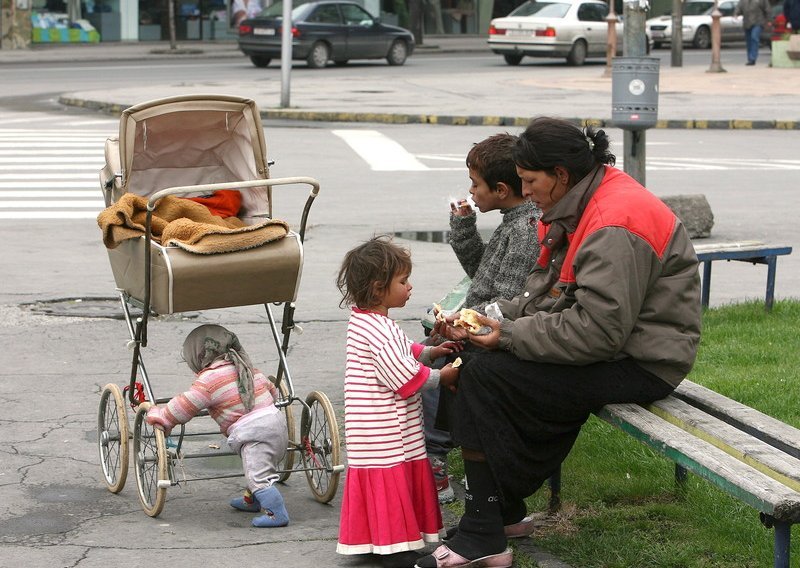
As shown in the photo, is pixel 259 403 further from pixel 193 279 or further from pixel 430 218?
pixel 430 218

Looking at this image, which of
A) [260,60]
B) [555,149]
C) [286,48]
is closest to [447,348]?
[555,149]

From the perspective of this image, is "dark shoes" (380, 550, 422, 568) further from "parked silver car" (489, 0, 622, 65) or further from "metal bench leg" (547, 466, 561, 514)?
"parked silver car" (489, 0, 622, 65)

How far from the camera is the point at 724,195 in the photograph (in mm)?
14070

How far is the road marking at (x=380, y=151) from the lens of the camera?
1628 cm

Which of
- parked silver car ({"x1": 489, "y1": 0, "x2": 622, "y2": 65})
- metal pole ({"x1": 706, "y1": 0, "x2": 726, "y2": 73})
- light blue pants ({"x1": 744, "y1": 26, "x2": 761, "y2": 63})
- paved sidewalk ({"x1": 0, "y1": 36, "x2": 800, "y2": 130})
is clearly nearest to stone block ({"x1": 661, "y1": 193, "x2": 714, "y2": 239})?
paved sidewalk ({"x1": 0, "y1": 36, "x2": 800, "y2": 130})

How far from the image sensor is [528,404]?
4.54 m

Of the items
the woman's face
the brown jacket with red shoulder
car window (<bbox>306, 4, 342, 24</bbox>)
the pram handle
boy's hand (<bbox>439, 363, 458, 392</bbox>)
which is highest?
car window (<bbox>306, 4, 342, 24</bbox>)

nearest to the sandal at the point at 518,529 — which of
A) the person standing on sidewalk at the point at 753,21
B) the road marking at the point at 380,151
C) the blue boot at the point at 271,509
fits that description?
the blue boot at the point at 271,509

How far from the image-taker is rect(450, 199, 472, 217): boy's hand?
5.54 m

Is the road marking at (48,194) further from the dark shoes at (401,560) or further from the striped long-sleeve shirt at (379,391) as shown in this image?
the dark shoes at (401,560)

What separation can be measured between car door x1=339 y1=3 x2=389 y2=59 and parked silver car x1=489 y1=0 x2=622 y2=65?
118 inches

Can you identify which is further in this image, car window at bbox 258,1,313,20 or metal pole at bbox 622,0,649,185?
car window at bbox 258,1,313,20

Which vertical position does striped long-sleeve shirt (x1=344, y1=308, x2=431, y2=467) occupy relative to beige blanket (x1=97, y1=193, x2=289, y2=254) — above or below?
below

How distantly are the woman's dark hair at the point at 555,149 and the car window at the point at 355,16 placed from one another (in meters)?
29.4
